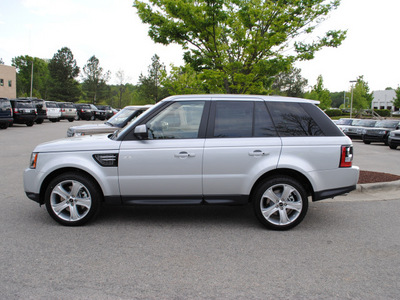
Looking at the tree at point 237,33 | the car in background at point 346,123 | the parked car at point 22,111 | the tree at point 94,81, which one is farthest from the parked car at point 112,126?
the tree at point 94,81

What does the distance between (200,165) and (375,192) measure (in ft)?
14.5

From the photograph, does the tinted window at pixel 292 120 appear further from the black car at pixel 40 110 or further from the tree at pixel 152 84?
the tree at pixel 152 84

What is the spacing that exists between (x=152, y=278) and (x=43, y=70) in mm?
125814

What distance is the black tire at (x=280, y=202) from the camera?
4.92m

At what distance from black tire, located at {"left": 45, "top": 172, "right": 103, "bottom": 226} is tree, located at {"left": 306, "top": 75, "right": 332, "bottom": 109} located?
256 feet

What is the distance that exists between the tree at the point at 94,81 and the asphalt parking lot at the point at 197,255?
295 feet

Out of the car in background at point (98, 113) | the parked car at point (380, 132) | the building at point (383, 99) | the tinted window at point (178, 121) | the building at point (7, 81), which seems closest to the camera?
the tinted window at point (178, 121)

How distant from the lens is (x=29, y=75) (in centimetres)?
10912

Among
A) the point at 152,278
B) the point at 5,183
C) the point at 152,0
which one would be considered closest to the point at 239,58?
the point at 152,0

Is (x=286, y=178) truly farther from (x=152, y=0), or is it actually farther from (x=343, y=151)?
(x=152, y=0)

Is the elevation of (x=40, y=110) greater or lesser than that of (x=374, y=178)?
greater

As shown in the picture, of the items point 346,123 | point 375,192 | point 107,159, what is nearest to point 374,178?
point 375,192

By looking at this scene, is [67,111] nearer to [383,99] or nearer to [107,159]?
[107,159]

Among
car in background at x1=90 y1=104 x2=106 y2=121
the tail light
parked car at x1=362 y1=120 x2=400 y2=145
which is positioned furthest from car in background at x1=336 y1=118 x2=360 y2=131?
car in background at x1=90 y1=104 x2=106 y2=121
